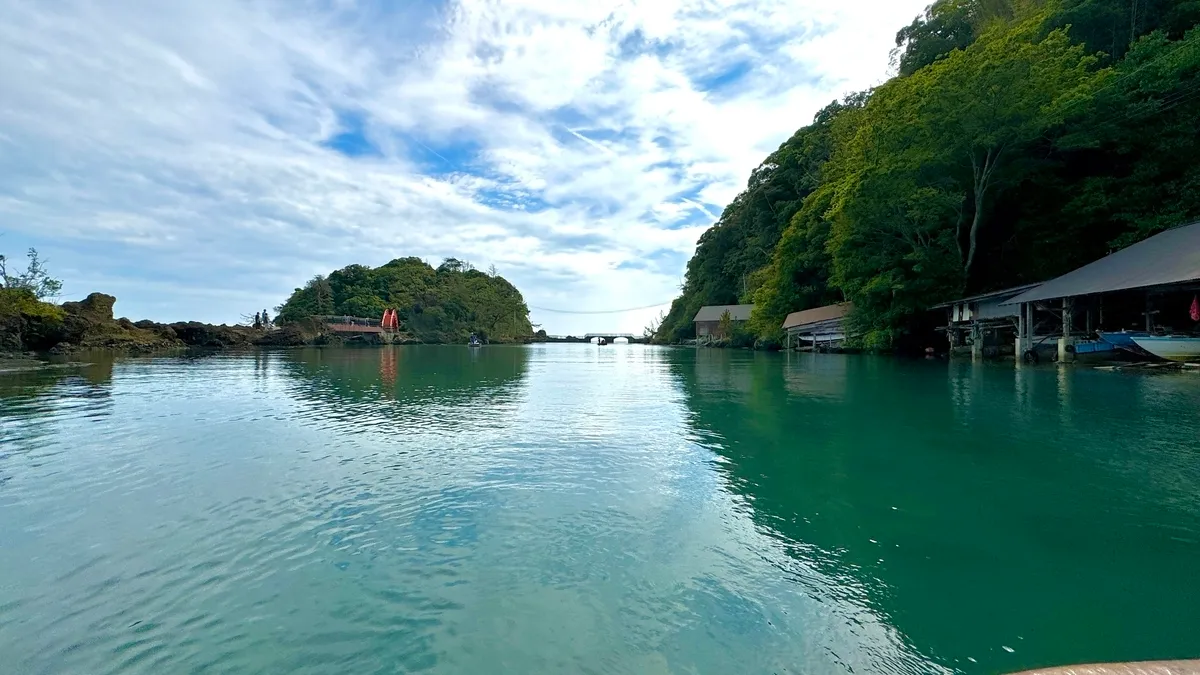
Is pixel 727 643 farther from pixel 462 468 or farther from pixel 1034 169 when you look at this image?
pixel 1034 169

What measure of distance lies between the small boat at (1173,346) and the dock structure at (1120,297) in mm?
481

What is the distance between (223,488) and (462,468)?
2.67m

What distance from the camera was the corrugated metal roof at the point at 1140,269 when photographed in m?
15.7

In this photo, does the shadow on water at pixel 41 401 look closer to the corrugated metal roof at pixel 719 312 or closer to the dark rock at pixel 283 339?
the dark rock at pixel 283 339

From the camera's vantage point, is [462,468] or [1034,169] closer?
[462,468]

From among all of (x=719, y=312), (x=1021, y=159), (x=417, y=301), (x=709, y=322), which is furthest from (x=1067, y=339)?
(x=417, y=301)

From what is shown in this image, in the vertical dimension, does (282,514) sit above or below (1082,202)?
below

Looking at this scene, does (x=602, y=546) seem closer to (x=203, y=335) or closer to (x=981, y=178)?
(x=981, y=178)

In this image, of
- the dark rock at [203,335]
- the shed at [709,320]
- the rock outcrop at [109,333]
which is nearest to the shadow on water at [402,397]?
the rock outcrop at [109,333]

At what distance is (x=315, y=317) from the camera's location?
74.8 m

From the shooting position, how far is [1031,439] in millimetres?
8273

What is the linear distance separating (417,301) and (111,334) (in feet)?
199

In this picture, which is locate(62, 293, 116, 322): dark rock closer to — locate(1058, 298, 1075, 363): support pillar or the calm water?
the calm water

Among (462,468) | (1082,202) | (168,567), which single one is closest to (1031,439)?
(462,468)
